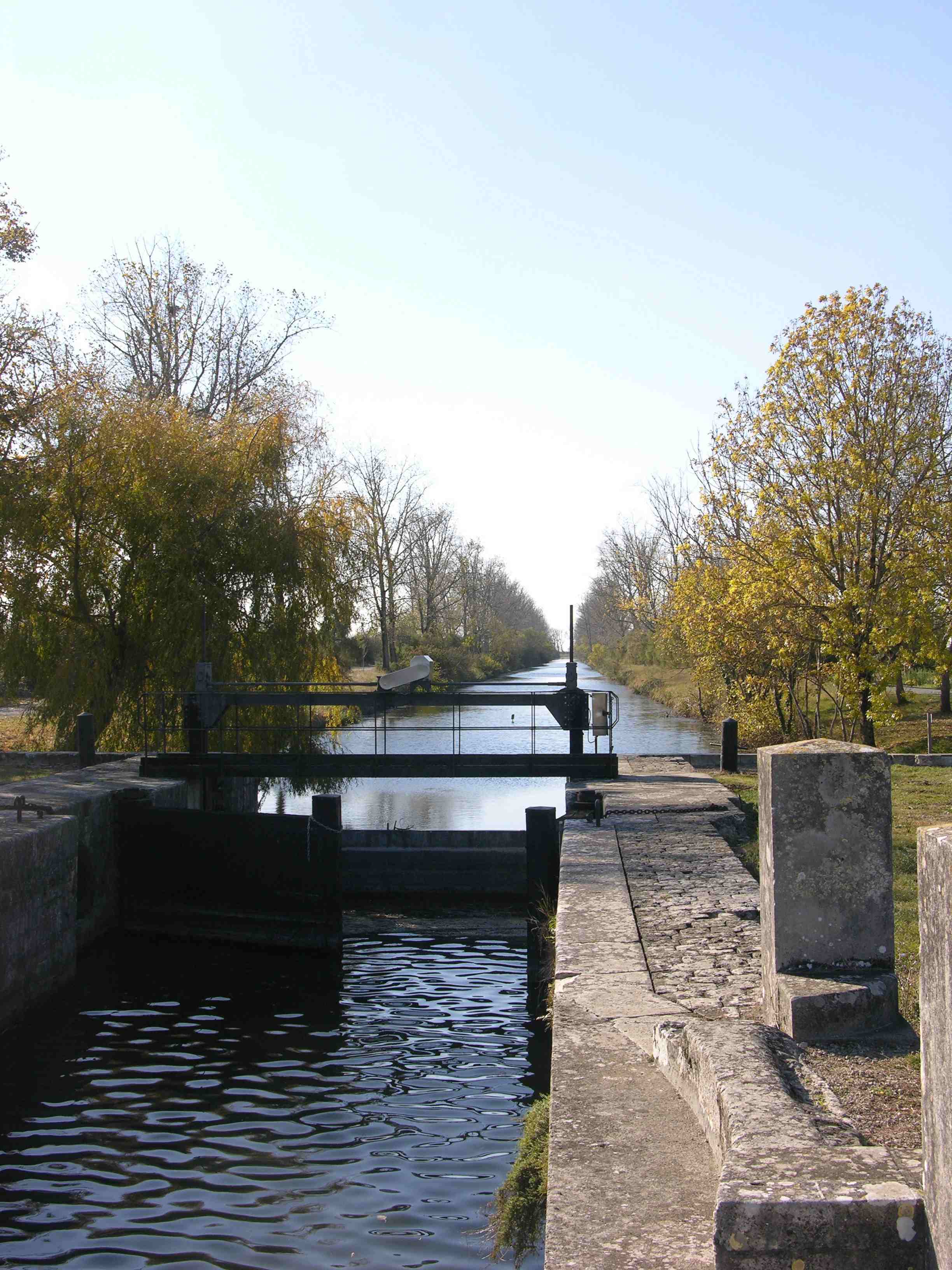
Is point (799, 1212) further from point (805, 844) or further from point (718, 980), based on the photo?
point (718, 980)

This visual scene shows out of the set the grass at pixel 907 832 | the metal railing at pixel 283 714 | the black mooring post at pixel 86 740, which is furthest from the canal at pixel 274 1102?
the black mooring post at pixel 86 740

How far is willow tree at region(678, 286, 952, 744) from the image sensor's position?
68.4 feet

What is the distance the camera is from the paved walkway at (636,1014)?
11.7ft

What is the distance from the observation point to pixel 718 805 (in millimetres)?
12625

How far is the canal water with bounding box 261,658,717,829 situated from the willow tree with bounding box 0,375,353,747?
254cm

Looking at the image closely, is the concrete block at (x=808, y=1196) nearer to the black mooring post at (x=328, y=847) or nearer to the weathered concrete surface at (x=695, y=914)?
the weathered concrete surface at (x=695, y=914)

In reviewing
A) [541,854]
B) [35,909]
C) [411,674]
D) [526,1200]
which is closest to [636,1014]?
[526,1200]

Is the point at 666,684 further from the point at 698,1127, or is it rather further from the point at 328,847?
the point at 698,1127

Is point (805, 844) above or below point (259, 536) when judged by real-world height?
below

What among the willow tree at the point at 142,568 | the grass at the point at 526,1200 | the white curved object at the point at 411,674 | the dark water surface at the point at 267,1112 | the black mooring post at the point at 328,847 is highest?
the willow tree at the point at 142,568

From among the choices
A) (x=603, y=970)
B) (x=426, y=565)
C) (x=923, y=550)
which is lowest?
(x=603, y=970)

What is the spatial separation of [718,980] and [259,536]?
14.3m

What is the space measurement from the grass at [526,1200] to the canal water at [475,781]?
824 centimetres

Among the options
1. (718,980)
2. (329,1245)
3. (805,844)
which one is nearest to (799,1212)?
(805,844)
